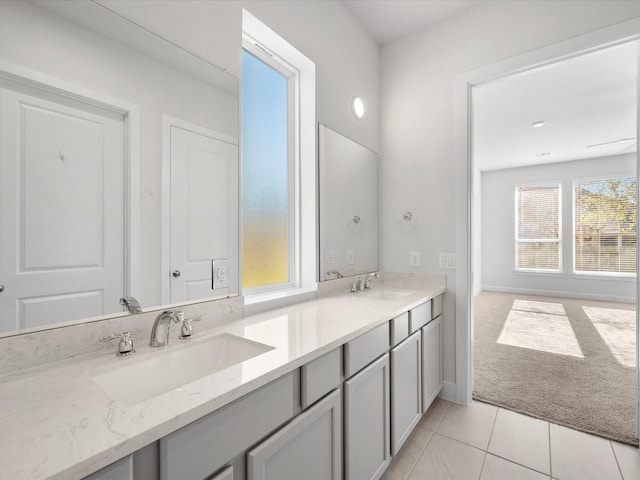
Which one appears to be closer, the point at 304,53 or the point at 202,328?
the point at 202,328

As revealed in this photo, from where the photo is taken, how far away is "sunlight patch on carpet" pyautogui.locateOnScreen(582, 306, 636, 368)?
10.2ft

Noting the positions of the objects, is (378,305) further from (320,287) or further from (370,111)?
(370,111)

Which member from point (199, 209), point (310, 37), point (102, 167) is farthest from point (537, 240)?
point (102, 167)

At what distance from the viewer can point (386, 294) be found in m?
2.13

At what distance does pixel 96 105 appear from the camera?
3.34 ft

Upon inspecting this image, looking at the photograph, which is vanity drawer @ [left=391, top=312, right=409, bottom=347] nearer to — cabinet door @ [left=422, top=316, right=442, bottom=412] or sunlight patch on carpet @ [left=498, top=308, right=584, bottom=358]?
cabinet door @ [left=422, top=316, right=442, bottom=412]

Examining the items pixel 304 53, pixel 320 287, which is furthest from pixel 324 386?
pixel 304 53

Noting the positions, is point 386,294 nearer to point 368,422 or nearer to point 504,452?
point 368,422

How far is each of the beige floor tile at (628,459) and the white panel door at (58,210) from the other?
2.47m

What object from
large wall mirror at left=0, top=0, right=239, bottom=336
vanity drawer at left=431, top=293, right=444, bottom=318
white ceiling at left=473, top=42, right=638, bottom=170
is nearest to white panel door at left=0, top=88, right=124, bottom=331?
large wall mirror at left=0, top=0, right=239, bottom=336

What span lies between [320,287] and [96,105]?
4.72ft

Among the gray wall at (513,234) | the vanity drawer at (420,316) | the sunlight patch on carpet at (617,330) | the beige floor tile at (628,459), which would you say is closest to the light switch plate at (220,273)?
the vanity drawer at (420,316)

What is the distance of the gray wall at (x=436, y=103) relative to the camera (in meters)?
2.03

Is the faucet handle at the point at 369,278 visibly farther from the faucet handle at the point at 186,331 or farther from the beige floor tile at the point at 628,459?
the beige floor tile at the point at 628,459
